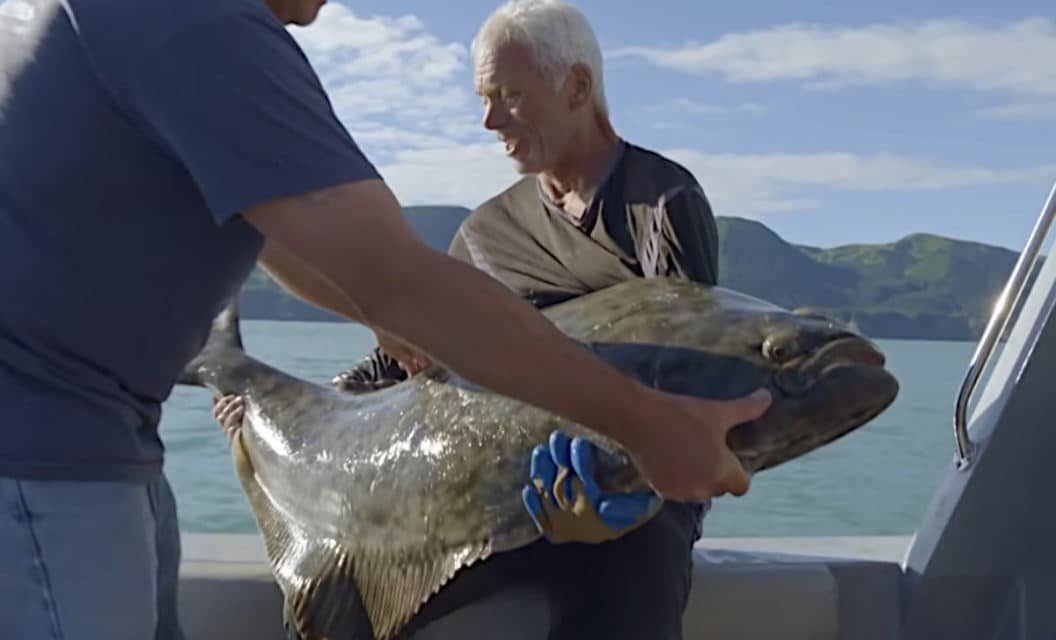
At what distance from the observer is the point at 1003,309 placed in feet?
9.61

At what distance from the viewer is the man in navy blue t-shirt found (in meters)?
1.42

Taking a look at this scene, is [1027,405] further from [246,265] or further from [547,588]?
[246,265]

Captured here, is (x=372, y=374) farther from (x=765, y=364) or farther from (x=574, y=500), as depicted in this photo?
(x=765, y=364)

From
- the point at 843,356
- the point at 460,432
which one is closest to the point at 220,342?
the point at 460,432

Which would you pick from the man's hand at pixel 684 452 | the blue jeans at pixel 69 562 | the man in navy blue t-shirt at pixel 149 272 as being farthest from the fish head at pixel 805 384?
the blue jeans at pixel 69 562

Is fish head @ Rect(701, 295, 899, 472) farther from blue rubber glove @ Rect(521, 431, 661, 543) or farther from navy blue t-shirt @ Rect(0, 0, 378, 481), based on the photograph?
navy blue t-shirt @ Rect(0, 0, 378, 481)

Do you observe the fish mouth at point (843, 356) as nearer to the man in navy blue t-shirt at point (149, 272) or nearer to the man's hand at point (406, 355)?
the man in navy blue t-shirt at point (149, 272)

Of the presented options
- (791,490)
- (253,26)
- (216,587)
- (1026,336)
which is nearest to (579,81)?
(1026,336)

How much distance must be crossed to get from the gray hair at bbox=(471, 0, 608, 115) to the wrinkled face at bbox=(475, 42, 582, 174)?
0.02 metres

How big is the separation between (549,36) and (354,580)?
129cm

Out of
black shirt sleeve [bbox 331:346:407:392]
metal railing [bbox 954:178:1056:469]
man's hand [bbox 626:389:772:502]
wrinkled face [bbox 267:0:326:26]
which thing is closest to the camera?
man's hand [bbox 626:389:772:502]

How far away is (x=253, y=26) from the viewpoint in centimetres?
A: 145

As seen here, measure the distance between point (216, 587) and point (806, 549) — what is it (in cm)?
141

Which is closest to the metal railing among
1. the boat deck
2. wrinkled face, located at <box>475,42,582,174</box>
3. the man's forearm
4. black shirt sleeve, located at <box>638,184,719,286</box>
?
the boat deck
